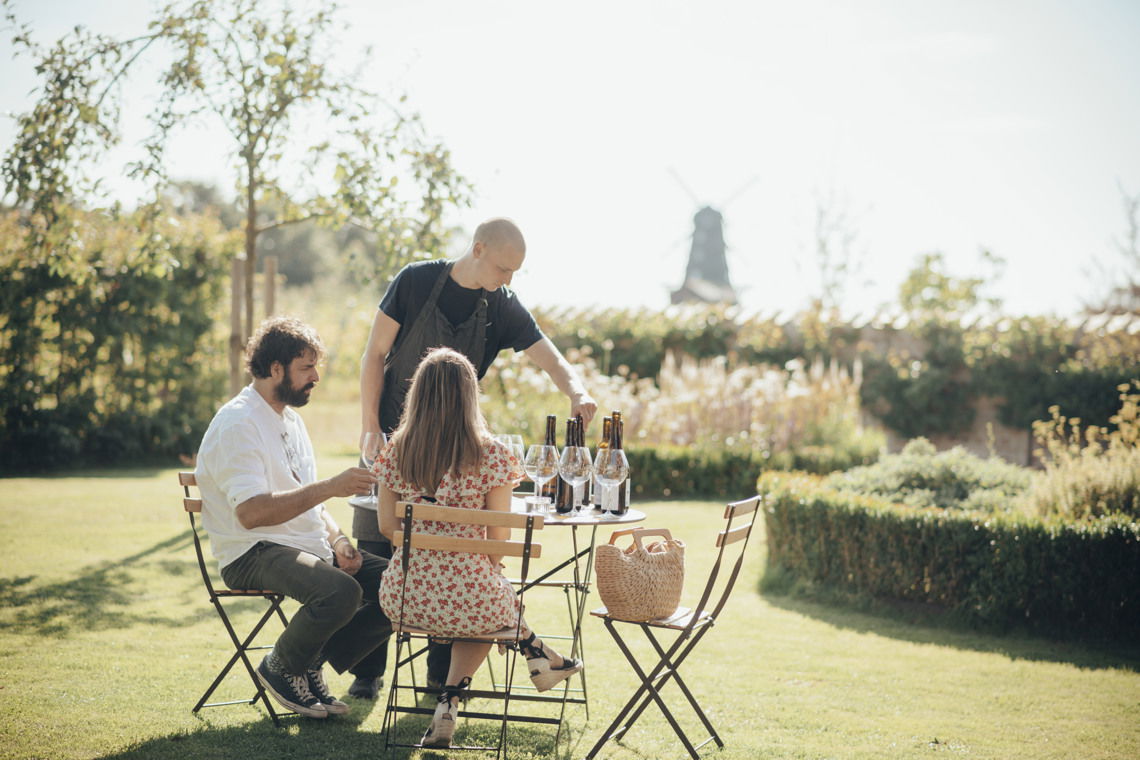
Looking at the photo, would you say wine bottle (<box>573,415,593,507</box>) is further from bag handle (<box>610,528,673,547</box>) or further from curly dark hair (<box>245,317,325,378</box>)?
curly dark hair (<box>245,317,325,378</box>)

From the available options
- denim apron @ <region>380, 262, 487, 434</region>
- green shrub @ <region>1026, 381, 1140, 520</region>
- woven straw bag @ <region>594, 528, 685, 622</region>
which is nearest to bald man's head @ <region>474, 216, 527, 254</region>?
denim apron @ <region>380, 262, 487, 434</region>

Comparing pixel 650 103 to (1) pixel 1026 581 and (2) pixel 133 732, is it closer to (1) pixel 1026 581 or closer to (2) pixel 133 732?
Answer: (1) pixel 1026 581

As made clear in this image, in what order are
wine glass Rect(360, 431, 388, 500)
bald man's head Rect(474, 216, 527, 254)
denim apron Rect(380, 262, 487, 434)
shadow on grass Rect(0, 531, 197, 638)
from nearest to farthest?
wine glass Rect(360, 431, 388, 500), bald man's head Rect(474, 216, 527, 254), denim apron Rect(380, 262, 487, 434), shadow on grass Rect(0, 531, 197, 638)

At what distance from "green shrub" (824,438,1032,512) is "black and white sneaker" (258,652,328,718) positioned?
434 centimetres

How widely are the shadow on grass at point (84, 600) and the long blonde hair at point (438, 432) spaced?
286 cm

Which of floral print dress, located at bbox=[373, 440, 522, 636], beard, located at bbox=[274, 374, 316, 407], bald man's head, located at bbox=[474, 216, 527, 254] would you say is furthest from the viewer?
bald man's head, located at bbox=[474, 216, 527, 254]

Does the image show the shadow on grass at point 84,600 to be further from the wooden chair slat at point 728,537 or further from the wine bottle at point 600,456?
the wooden chair slat at point 728,537

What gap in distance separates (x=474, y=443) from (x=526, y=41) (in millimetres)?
7926

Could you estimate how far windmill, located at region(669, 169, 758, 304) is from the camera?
3512cm

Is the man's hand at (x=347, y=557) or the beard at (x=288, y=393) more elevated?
the beard at (x=288, y=393)

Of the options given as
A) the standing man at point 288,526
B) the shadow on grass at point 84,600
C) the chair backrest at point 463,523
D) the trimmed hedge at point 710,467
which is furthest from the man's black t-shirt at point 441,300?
the trimmed hedge at point 710,467

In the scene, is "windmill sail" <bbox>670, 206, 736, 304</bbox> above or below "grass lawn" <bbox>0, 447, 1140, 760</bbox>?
above

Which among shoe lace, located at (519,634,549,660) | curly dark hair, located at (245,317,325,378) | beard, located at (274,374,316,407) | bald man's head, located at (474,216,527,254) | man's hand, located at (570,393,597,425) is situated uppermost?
bald man's head, located at (474,216,527,254)

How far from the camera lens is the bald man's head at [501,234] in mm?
4113
